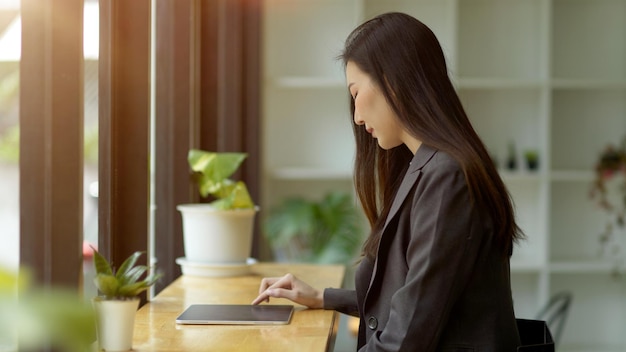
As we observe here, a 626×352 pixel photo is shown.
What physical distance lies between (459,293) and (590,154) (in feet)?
13.6

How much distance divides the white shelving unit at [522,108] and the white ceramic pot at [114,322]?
371cm

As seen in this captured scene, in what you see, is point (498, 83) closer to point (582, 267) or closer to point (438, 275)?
point (582, 267)

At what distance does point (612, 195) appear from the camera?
212 inches

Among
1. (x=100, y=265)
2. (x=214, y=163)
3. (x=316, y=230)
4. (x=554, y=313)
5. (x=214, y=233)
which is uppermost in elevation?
(x=214, y=163)

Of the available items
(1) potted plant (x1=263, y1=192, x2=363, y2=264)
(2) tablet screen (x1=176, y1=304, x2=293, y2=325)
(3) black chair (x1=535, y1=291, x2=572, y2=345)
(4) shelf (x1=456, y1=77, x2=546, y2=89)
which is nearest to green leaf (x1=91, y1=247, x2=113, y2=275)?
(2) tablet screen (x1=176, y1=304, x2=293, y2=325)

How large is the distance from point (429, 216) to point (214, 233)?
1.26 meters

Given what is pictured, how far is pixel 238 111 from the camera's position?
4.30m

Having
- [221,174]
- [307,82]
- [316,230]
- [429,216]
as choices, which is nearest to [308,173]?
[316,230]

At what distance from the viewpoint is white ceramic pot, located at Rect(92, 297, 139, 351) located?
4.83ft

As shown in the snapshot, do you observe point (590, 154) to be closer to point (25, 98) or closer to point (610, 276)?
point (610, 276)

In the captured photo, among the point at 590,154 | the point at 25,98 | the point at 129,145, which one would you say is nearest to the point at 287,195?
the point at 590,154

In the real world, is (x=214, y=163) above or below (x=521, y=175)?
above

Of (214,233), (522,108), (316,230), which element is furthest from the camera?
(522,108)

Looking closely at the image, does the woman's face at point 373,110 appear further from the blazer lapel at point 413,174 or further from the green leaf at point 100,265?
the green leaf at point 100,265
